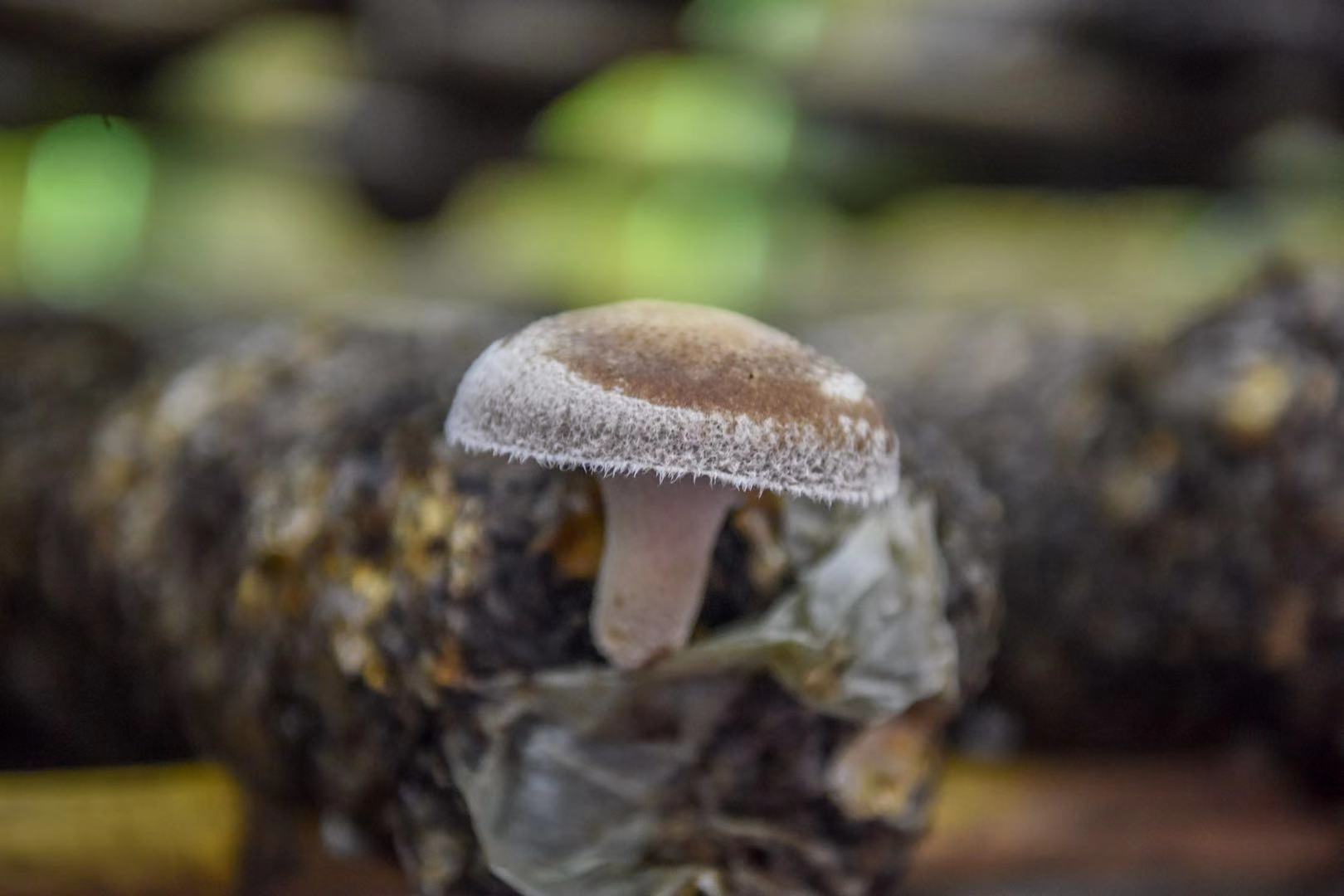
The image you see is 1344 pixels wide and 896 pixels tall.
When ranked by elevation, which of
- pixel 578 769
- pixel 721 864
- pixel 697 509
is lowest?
pixel 721 864

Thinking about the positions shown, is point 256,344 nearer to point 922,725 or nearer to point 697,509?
point 697,509

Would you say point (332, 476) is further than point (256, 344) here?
No

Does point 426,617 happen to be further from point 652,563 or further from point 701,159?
point 701,159

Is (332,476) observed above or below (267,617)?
above

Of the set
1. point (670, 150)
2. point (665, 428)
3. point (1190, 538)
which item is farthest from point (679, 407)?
point (670, 150)

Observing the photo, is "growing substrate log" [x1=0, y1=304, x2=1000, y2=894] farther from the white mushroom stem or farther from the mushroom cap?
the mushroom cap

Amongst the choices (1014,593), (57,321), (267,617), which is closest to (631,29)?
(57,321)

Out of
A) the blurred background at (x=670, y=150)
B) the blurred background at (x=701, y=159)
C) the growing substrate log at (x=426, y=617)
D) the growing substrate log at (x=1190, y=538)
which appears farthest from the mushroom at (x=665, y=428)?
the blurred background at (x=670, y=150)
